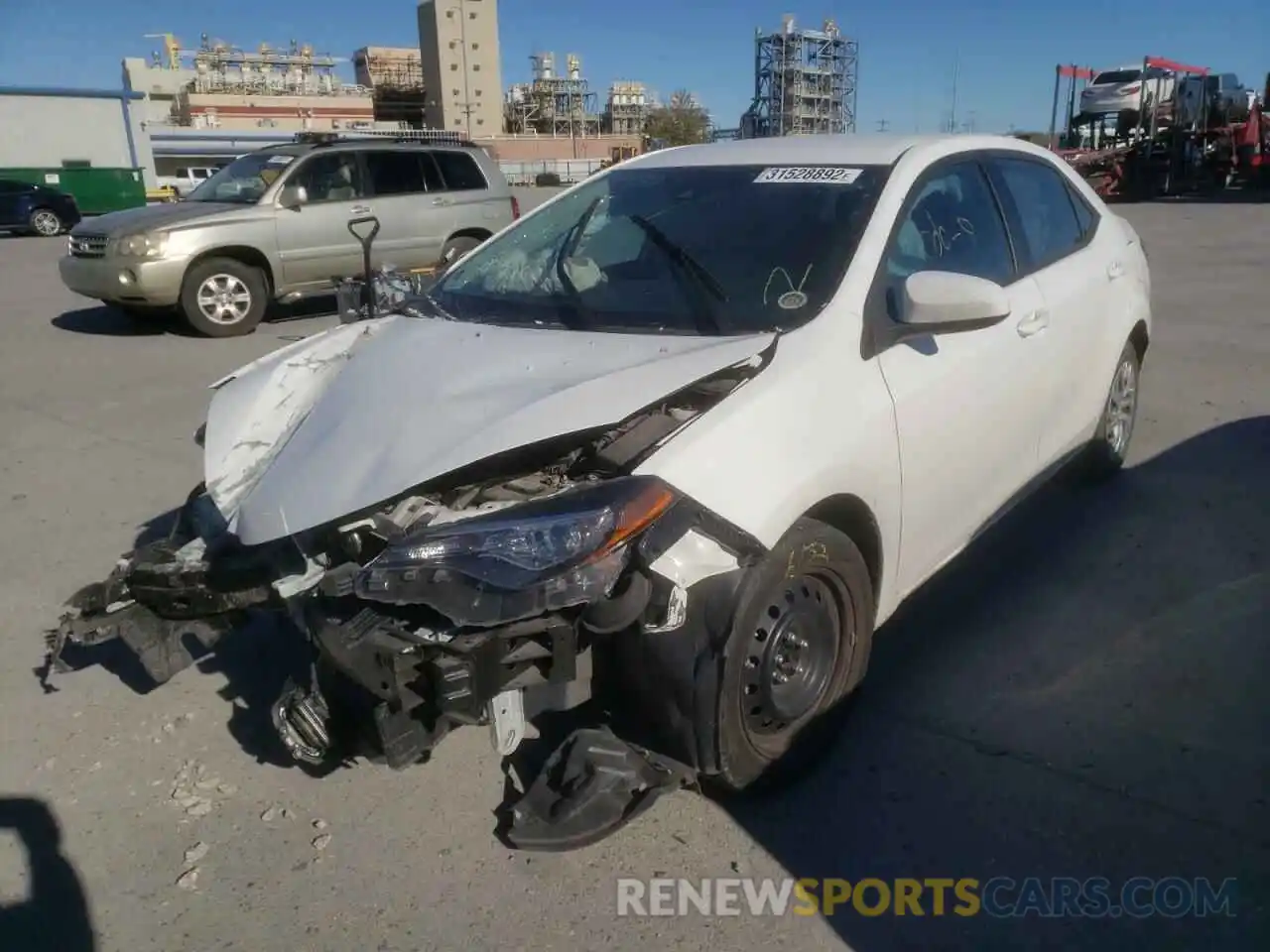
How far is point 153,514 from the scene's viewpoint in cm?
508

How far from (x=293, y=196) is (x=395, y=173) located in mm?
1225

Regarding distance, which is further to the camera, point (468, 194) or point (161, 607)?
point (468, 194)

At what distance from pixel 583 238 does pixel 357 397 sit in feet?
4.02

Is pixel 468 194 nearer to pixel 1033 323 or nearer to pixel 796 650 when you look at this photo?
pixel 1033 323

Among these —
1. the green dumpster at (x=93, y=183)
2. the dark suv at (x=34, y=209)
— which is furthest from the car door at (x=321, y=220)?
the green dumpster at (x=93, y=183)

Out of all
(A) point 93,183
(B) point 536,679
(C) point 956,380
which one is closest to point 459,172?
(C) point 956,380

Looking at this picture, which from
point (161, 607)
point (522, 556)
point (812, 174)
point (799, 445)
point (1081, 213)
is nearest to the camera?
point (522, 556)

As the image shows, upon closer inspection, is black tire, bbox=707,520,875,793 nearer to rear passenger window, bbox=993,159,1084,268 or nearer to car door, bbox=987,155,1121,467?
car door, bbox=987,155,1121,467

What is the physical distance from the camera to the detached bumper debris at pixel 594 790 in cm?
246

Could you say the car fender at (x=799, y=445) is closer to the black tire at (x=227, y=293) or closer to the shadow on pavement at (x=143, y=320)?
the black tire at (x=227, y=293)

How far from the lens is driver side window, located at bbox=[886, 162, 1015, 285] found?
10.8 ft

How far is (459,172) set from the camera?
461 inches

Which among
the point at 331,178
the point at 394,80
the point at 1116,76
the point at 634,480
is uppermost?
the point at 394,80

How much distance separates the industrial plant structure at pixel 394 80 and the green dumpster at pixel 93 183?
71.7 meters
